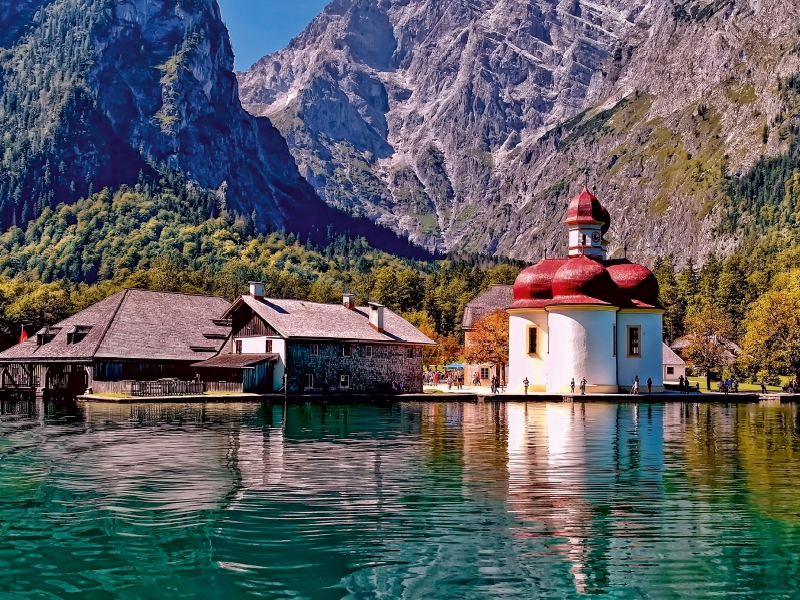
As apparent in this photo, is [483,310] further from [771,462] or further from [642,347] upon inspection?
[771,462]

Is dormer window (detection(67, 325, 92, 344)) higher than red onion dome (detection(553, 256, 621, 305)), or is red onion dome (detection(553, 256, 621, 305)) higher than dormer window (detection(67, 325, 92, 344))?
red onion dome (detection(553, 256, 621, 305))

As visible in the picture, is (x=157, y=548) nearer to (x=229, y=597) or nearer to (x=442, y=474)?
(x=229, y=597)

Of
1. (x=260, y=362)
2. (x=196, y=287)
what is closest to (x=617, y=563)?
(x=260, y=362)

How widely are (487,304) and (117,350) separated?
47824 mm

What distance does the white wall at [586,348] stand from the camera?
71812 mm

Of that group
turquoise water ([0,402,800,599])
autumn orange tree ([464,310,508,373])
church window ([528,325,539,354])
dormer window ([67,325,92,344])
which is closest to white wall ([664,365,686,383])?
autumn orange tree ([464,310,508,373])

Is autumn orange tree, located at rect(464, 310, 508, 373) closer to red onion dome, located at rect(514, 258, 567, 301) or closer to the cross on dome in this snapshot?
red onion dome, located at rect(514, 258, 567, 301)

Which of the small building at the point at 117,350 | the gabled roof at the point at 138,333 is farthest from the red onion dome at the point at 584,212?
the gabled roof at the point at 138,333

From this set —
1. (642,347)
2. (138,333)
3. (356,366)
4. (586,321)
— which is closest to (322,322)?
(356,366)

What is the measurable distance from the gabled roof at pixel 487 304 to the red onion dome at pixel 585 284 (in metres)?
30.2

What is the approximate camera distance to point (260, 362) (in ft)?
233

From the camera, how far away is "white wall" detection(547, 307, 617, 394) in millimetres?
71812

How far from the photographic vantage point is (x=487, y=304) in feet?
351

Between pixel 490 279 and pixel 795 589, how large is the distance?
543ft
